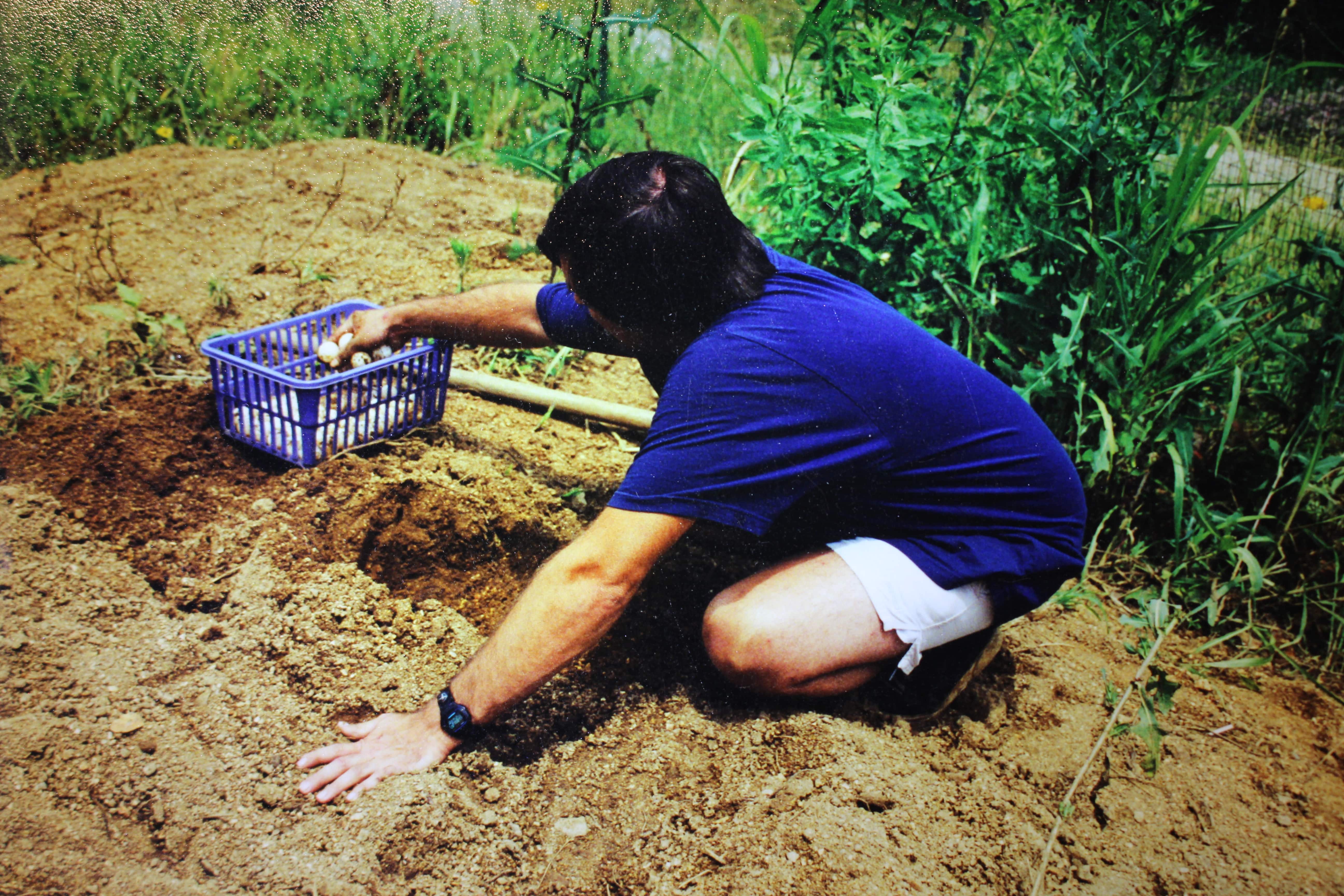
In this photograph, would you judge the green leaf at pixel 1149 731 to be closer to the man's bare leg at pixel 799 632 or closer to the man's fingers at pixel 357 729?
the man's bare leg at pixel 799 632

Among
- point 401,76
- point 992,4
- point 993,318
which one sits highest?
point 992,4

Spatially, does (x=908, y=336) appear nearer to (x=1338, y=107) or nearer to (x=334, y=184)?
(x=334, y=184)

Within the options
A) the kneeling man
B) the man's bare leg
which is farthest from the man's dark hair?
the man's bare leg

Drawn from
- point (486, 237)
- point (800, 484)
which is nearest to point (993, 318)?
point (800, 484)

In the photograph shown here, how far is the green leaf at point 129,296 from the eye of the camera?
235cm

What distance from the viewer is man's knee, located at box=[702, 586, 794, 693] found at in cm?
156

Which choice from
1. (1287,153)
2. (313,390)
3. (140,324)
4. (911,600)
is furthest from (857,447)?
(1287,153)

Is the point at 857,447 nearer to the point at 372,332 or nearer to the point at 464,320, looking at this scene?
the point at 464,320

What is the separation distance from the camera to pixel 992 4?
2203 mm

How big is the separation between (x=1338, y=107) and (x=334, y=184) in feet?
18.0

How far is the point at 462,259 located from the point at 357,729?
1.74m

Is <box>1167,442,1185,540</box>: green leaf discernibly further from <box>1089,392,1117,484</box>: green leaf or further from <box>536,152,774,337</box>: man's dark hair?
<box>536,152,774,337</box>: man's dark hair

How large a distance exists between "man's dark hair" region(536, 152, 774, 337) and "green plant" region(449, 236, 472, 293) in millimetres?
1305

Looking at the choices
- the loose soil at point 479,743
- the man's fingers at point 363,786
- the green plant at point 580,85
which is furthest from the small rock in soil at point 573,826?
the green plant at point 580,85
